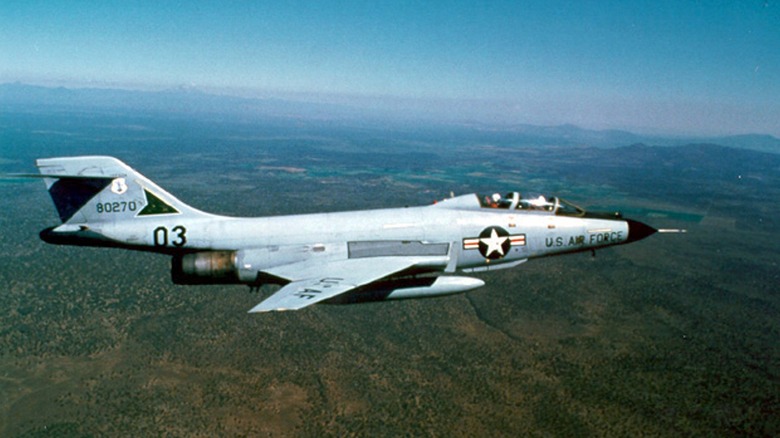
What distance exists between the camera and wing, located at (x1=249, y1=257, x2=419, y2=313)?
427 inches

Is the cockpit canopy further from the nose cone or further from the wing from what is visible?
the wing

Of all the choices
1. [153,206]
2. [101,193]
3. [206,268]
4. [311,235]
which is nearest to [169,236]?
[153,206]

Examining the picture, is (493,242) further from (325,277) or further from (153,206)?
(153,206)

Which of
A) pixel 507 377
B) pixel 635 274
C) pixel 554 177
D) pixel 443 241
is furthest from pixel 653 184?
pixel 443 241

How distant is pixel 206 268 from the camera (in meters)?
13.8

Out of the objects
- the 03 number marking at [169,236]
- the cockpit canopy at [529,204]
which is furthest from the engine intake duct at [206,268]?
the cockpit canopy at [529,204]

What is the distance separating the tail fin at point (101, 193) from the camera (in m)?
14.1

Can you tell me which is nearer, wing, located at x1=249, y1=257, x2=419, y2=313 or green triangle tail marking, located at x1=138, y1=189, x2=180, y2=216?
wing, located at x1=249, y1=257, x2=419, y2=313

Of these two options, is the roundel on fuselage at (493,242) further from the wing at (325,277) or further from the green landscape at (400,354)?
the green landscape at (400,354)

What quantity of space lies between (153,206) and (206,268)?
3380 millimetres

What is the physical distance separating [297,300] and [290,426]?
34.0m

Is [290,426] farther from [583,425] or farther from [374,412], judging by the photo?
[583,425]

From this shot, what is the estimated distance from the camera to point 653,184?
178 metres

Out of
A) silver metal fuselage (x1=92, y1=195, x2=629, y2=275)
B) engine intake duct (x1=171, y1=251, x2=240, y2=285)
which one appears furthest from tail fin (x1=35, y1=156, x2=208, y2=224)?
engine intake duct (x1=171, y1=251, x2=240, y2=285)
